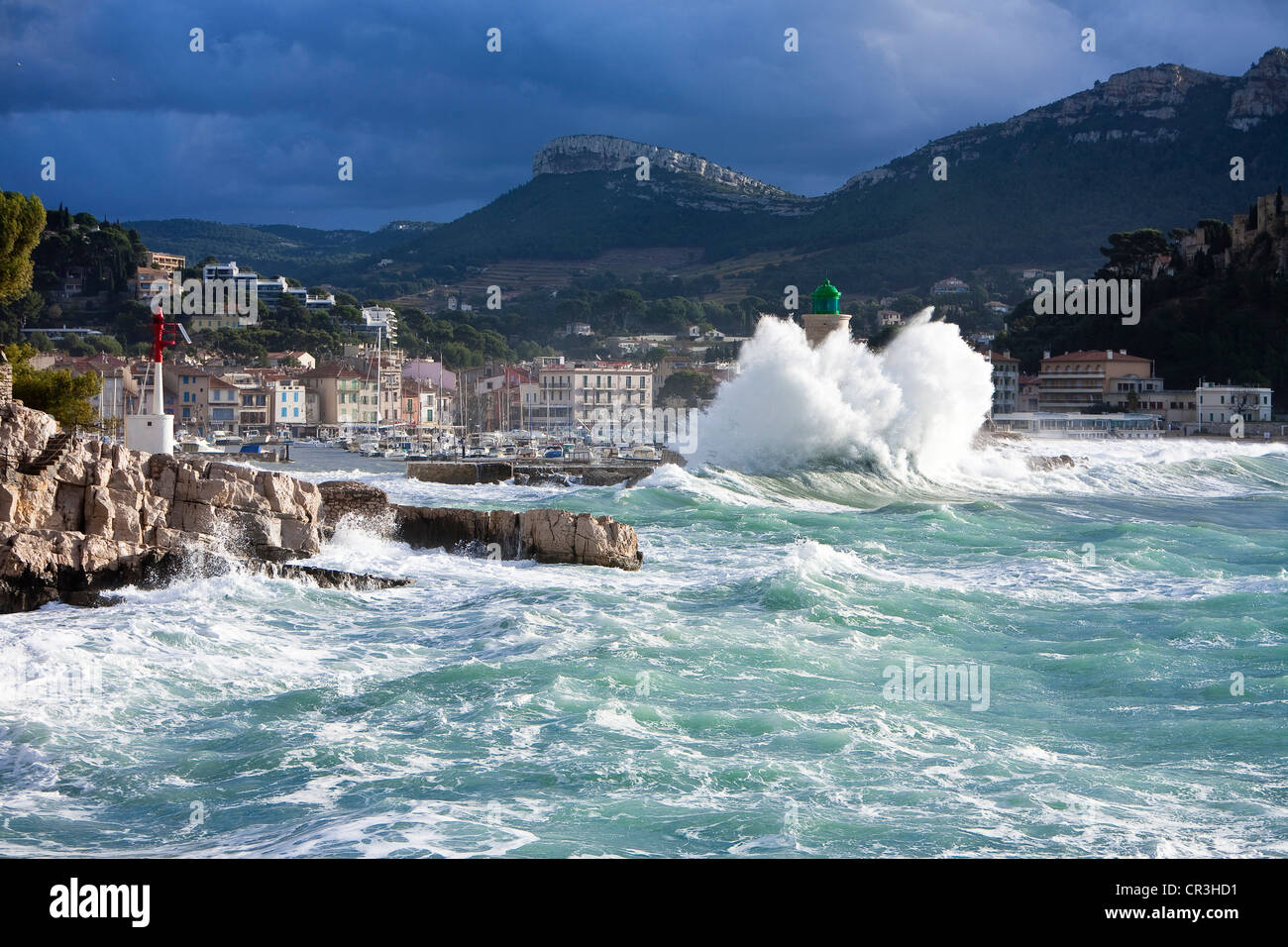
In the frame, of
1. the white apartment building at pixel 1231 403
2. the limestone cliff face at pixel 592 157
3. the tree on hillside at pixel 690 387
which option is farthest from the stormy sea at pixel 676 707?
the limestone cliff face at pixel 592 157

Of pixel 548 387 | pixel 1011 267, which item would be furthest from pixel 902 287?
pixel 548 387

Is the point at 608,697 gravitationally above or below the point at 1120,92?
below

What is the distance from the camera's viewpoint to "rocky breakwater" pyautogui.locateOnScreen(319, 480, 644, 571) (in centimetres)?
1646

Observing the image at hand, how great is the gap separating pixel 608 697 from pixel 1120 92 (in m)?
165

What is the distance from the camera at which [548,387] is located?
239 ft

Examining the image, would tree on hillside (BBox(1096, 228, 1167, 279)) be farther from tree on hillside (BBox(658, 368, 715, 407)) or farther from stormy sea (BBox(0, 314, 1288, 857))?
stormy sea (BBox(0, 314, 1288, 857))

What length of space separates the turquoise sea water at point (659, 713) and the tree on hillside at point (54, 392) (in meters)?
8.90

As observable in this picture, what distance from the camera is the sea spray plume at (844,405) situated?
109 ft

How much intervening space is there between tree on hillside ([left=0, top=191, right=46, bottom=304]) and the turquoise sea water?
11.2 meters

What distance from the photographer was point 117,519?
14023 millimetres

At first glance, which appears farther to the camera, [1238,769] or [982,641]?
[982,641]

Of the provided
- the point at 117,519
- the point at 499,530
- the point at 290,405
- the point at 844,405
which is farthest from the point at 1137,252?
the point at 117,519

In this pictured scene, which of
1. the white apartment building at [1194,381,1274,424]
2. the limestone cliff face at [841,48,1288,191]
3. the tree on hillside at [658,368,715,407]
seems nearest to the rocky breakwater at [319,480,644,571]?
the white apartment building at [1194,381,1274,424]
